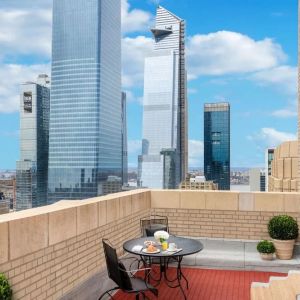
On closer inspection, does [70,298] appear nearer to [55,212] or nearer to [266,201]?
[55,212]

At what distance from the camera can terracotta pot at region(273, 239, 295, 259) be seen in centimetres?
783

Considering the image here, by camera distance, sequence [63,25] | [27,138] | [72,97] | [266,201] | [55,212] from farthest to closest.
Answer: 1. [27,138]
2. [63,25]
3. [72,97]
4. [266,201]
5. [55,212]

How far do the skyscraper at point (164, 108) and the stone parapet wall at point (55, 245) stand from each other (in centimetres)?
15588

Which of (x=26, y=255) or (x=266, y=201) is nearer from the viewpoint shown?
(x=26, y=255)

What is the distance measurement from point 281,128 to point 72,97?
8138 cm

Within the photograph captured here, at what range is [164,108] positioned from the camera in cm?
16225

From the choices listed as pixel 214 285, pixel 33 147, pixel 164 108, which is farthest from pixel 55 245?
pixel 164 108

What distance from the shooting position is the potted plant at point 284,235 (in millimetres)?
7840

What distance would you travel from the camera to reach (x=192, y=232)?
8.81 meters

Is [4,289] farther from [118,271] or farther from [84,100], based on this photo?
[84,100]

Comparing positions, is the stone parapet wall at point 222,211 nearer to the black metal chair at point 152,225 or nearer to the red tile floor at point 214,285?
the black metal chair at point 152,225

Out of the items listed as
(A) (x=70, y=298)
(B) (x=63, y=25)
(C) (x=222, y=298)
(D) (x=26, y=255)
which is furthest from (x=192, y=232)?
(B) (x=63, y=25)

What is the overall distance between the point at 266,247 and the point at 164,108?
155577 mm

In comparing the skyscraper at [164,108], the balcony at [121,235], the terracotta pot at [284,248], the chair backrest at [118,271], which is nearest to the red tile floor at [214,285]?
the balcony at [121,235]
